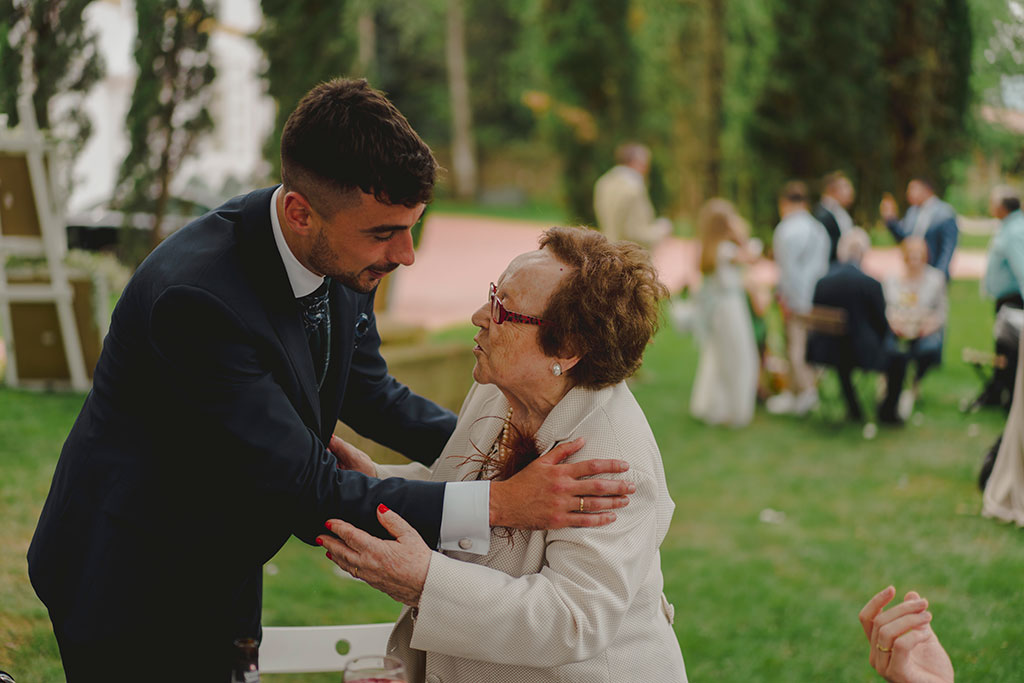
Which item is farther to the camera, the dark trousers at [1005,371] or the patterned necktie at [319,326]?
the dark trousers at [1005,371]

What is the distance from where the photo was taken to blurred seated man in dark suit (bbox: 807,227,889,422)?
8.68 meters

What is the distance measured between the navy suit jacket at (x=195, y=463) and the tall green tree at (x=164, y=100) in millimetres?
6104

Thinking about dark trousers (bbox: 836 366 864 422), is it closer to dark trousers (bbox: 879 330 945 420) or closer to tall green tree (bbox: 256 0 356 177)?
dark trousers (bbox: 879 330 945 420)

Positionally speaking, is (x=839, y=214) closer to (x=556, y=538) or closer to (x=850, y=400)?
(x=850, y=400)

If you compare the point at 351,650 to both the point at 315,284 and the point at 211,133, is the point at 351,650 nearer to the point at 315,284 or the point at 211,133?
the point at 315,284

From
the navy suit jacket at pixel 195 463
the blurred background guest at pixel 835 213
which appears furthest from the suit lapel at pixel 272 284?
the blurred background guest at pixel 835 213

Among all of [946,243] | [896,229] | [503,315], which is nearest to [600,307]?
[503,315]

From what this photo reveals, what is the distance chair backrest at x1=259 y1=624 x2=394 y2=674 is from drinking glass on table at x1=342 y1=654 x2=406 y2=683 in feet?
3.27

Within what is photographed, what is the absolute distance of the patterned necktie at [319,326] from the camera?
2293 mm

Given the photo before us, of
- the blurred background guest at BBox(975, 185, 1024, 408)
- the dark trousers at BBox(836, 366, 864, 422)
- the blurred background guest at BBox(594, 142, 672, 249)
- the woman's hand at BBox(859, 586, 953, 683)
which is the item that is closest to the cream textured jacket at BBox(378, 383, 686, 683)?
the woman's hand at BBox(859, 586, 953, 683)

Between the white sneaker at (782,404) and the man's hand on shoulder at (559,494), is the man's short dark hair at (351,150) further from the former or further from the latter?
the white sneaker at (782,404)

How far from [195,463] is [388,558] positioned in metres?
0.50

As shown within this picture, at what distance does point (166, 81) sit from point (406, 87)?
3262 centimetres

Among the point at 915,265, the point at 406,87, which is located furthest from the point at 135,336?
the point at 406,87
